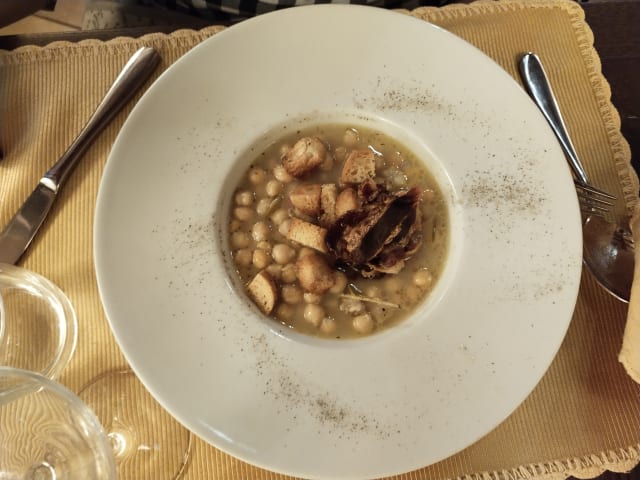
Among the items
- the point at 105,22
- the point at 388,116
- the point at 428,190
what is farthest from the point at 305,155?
the point at 105,22

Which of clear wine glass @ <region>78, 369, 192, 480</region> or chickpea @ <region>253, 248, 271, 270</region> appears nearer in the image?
clear wine glass @ <region>78, 369, 192, 480</region>

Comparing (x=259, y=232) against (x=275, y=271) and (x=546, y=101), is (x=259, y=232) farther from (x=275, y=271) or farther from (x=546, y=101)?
(x=546, y=101)

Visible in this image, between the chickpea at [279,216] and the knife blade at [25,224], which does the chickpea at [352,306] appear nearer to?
the chickpea at [279,216]

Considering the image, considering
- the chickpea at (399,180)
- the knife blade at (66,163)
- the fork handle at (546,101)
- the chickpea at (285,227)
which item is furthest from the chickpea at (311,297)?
the fork handle at (546,101)

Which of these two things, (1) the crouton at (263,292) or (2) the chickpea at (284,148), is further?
(2) the chickpea at (284,148)

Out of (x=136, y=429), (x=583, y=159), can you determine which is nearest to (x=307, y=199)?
(x=136, y=429)

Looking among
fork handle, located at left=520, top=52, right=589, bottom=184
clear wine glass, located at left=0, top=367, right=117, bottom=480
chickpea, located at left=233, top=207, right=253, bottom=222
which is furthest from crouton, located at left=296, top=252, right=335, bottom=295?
fork handle, located at left=520, top=52, right=589, bottom=184

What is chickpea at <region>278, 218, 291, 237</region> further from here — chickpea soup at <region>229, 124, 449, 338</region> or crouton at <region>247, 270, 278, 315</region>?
crouton at <region>247, 270, 278, 315</region>

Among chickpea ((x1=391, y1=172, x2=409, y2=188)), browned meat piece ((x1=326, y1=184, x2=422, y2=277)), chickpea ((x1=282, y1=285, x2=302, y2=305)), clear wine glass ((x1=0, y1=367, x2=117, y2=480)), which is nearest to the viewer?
clear wine glass ((x1=0, y1=367, x2=117, y2=480))
